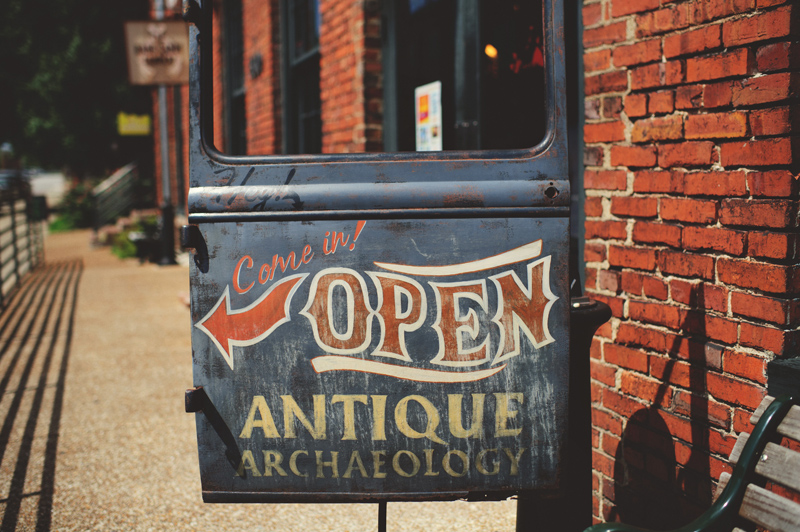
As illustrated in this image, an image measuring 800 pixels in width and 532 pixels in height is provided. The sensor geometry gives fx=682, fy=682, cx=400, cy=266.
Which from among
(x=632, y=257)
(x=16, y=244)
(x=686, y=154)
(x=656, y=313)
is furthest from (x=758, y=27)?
(x=16, y=244)

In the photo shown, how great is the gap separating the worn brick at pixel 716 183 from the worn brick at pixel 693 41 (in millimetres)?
405

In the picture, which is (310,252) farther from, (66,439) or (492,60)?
(66,439)

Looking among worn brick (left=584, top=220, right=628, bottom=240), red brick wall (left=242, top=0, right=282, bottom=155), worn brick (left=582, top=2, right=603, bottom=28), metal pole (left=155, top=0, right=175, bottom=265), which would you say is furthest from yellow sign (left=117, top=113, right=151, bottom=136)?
worn brick (left=584, top=220, right=628, bottom=240)

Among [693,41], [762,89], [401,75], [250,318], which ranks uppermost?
[401,75]

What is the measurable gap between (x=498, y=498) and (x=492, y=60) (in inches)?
107

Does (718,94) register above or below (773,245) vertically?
above

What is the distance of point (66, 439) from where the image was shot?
4152 millimetres

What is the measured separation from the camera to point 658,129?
2408mm

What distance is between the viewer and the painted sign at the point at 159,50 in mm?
10289

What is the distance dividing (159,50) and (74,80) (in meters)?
14.9

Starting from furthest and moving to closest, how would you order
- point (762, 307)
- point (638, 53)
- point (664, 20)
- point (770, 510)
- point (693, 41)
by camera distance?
point (638, 53)
point (664, 20)
point (693, 41)
point (762, 307)
point (770, 510)

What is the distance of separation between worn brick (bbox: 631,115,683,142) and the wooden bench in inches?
40.7

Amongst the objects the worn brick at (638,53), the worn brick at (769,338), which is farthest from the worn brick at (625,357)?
the worn brick at (638,53)

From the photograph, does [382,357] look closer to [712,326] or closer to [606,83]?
[712,326]
